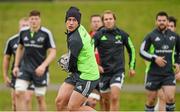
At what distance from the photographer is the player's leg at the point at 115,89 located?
14.5 m

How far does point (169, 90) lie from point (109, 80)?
1443 millimetres

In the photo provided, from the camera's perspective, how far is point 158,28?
15242 mm

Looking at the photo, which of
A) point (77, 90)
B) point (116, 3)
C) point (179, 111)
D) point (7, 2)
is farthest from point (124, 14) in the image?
point (77, 90)

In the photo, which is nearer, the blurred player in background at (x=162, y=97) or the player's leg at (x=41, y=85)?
the blurred player in background at (x=162, y=97)

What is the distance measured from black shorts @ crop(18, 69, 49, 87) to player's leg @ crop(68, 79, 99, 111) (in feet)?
12.4

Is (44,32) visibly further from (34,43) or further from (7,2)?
(7,2)

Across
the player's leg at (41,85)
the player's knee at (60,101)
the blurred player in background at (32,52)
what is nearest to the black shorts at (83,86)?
the player's knee at (60,101)

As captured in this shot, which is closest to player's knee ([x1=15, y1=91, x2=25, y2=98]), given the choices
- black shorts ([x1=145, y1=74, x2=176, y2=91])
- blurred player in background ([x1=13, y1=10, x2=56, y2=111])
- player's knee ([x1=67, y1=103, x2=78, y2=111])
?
blurred player in background ([x1=13, y1=10, x2=56, y2=111])

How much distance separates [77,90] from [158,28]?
3856mm

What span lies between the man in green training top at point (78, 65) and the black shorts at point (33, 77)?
3.56m

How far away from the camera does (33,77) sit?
627 inches

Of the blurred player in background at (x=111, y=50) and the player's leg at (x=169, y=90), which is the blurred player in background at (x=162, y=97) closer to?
the player's leg at (x=169, y=90)

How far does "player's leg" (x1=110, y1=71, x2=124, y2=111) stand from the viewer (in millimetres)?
14523

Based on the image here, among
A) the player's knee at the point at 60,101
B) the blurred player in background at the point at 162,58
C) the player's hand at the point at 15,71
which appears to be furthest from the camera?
the player's hand at the point at 15,71
